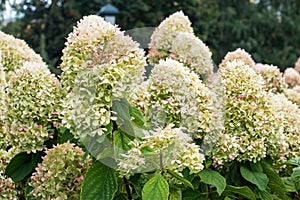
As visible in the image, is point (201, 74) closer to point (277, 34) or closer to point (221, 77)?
point (221, 77)

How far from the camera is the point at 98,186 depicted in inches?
53.7

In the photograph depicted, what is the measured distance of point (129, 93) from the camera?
136cm

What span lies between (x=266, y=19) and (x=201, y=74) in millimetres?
13185

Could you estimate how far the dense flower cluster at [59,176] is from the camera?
1.51 m

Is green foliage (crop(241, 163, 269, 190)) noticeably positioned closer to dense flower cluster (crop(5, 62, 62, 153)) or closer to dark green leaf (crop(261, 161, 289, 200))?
dark green leaf (crop(261, 161, 289, 200))

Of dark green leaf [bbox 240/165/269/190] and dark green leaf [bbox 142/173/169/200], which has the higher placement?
dark green leaf [bbox 240/165/269/190]

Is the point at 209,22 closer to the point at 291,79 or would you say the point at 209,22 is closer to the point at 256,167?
the point at 291,79

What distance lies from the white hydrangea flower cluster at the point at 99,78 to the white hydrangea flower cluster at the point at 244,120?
45cm

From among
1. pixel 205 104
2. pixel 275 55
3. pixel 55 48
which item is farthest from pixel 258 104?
pixel 275 55

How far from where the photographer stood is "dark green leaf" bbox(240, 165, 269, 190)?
68.1 inches

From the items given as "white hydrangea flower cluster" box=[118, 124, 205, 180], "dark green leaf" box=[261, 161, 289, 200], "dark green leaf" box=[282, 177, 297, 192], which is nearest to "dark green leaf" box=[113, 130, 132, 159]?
"white hydrangea flower cluster" box=[118, 124, 205, 180]

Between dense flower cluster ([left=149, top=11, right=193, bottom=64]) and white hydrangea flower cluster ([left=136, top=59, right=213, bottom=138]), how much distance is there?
972 millimetres

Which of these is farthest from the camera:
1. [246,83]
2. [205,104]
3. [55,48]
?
A: [55,48]

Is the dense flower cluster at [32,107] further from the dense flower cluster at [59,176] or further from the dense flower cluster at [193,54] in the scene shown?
the dense flower cluster at [193,54]
